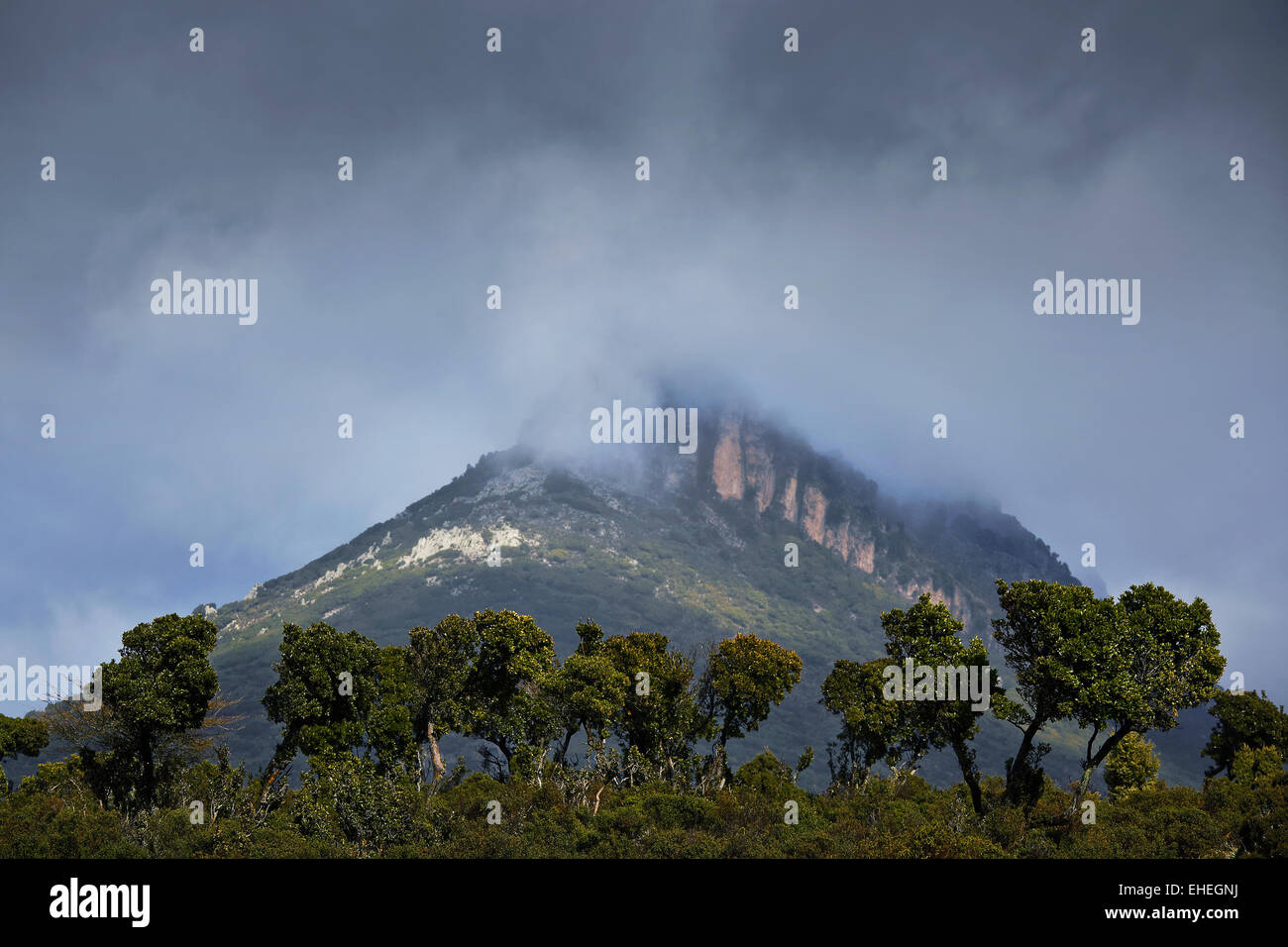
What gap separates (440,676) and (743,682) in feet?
57.4

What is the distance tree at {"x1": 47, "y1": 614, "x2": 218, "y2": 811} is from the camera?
4022cm

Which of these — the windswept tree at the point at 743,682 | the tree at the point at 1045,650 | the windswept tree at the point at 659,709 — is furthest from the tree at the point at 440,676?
the tree at the point at 1045,650

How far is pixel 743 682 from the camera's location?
172 feet

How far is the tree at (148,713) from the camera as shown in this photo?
40219mm

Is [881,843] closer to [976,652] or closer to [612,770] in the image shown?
[976,652]

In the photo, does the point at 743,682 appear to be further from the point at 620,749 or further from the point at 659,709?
the point at 620,749

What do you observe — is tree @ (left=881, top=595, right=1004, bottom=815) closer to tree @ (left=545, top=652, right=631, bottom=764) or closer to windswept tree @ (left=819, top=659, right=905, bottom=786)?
windswept tree @ (left=819, top=659, right=905, bottom=786)

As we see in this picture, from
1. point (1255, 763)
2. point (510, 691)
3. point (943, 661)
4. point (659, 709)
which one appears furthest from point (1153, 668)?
point (510, 691)

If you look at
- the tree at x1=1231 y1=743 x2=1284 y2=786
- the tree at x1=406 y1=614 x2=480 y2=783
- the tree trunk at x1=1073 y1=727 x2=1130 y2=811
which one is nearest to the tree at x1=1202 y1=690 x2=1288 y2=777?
the tree at x1=1231 y1=743 x2=1284 y2=786

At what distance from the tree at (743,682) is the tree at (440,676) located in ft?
47.6

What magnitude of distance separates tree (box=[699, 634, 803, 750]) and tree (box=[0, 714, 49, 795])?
141 feet

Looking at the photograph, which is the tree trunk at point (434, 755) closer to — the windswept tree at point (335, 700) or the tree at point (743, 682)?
the windswept tree at point (335, 700)
